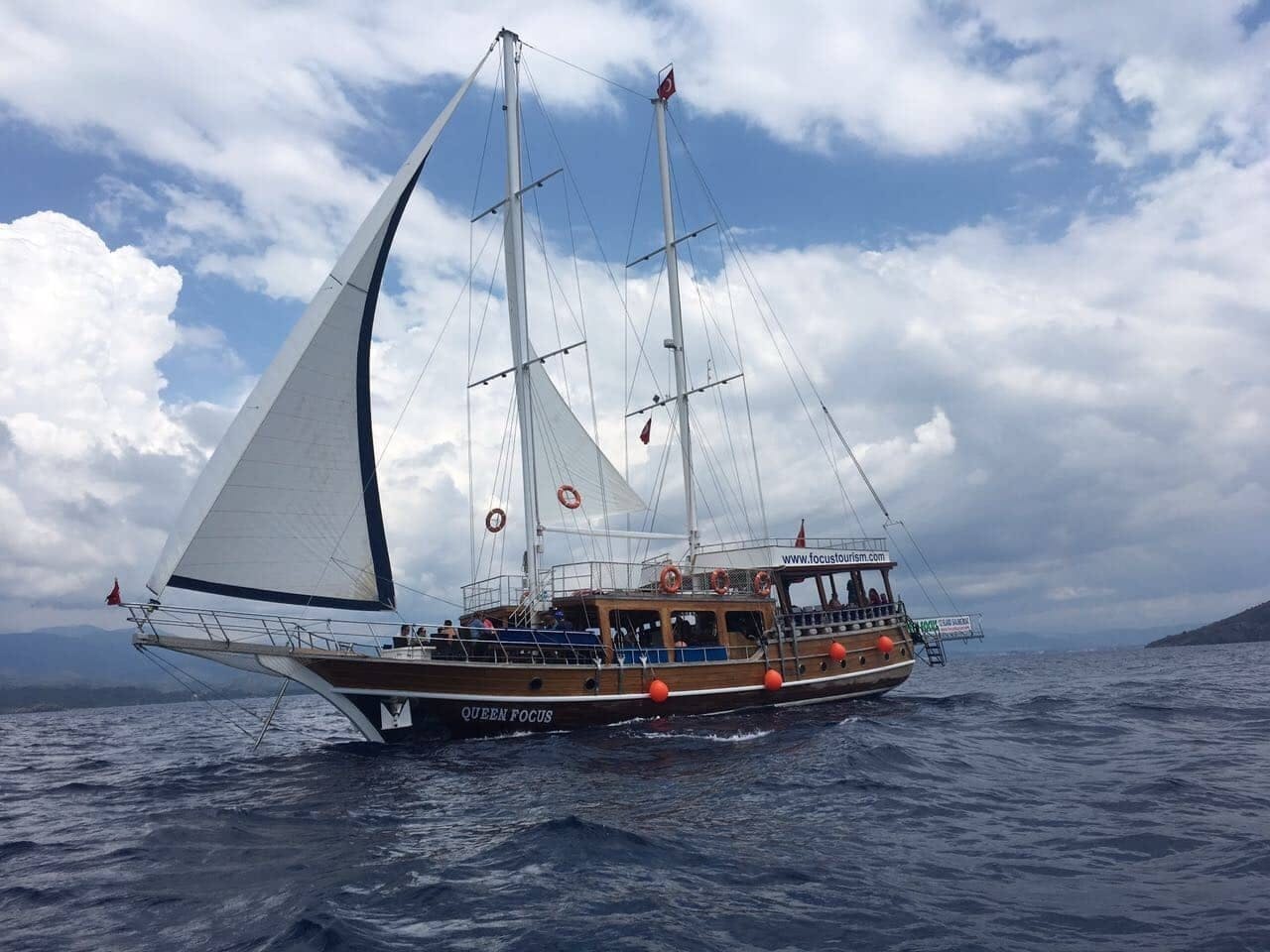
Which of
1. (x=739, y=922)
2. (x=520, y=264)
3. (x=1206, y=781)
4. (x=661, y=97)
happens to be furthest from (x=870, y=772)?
(x=661, y=97)

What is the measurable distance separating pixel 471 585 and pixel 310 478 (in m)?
7.24

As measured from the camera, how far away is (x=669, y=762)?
15.6m

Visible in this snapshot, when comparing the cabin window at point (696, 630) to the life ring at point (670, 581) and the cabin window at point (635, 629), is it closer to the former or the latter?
the cabin window at point (635, 629)

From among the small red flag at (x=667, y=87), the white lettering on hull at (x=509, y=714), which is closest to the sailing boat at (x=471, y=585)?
the white lettering on hull at (x=509, y=714)

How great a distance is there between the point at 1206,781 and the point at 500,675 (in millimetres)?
13502

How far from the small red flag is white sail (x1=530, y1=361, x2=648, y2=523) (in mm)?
15204

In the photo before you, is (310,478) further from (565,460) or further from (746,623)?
(746,623)

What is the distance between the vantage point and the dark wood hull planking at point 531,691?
17.7 metres

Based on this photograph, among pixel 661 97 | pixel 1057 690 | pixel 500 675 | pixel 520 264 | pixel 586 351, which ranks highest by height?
pixel 661 97

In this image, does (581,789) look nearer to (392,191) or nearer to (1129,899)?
(1129,899)

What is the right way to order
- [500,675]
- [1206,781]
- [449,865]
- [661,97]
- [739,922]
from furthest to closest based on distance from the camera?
1. [661,97]
2. [500,675]
3. [1206,781]
4. [449,865]
5. [739,922]

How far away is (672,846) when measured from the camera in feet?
32.8

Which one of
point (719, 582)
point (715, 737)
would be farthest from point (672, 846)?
point (719, 582)

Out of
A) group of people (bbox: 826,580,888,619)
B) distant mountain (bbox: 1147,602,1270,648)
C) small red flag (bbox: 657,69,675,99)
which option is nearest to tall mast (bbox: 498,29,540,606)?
small red flag (bbox: 657,69,675,99)
